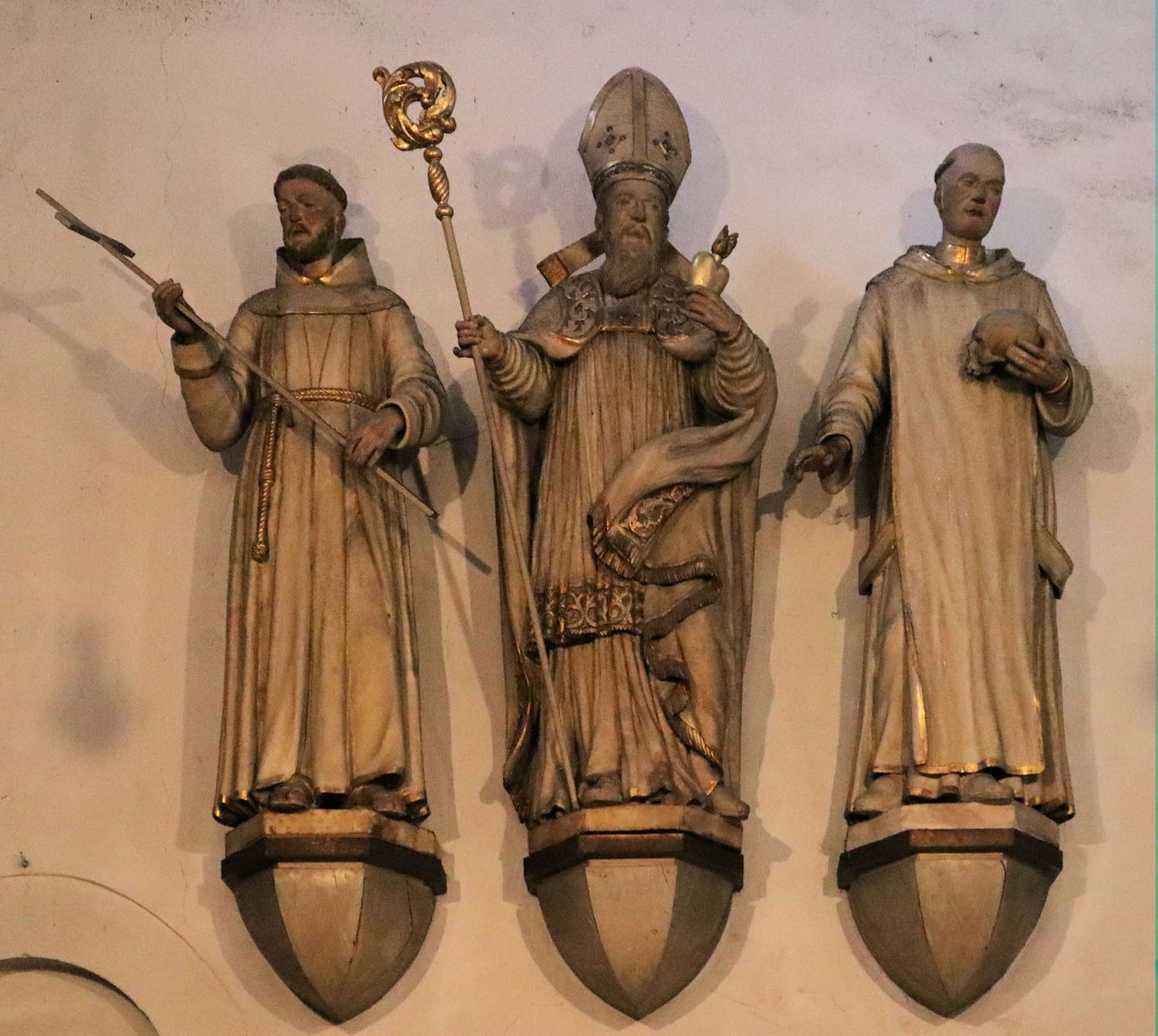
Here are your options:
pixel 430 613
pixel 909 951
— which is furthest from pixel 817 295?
pixel 909 951

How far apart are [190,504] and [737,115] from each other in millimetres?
1633

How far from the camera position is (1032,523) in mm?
5398

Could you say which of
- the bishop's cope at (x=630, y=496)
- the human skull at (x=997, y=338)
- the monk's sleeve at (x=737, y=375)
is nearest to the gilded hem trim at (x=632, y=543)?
the bishop's cope at (x=630, y=496)

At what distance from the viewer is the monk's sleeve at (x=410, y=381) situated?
5.39m

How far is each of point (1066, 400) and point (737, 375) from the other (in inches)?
28.1

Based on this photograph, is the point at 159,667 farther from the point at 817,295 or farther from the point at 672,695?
the point at 817,295

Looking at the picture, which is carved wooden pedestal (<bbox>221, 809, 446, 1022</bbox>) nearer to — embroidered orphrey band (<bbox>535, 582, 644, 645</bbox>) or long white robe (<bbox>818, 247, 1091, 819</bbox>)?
embroidered orphrey band (<bbox>535, 582, 644, 645</bbox>)

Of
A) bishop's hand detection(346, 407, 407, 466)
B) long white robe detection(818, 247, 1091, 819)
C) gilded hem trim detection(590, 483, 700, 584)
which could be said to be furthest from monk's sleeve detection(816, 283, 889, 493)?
bishop's hand detection(346, 407, 407, 466)

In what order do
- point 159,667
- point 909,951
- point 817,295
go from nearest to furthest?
1. point 909,951
2. point 159,667
3. point 817,295

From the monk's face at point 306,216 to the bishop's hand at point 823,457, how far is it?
3.83 feet

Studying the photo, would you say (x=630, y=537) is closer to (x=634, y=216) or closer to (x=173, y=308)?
(x=634, y=216)

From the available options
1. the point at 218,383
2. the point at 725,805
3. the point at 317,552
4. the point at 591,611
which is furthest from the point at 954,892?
the point at 218,383

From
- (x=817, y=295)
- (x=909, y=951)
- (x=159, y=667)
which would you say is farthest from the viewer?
(x=817, y=295)

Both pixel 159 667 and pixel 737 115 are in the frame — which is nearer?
pixel 159 667
